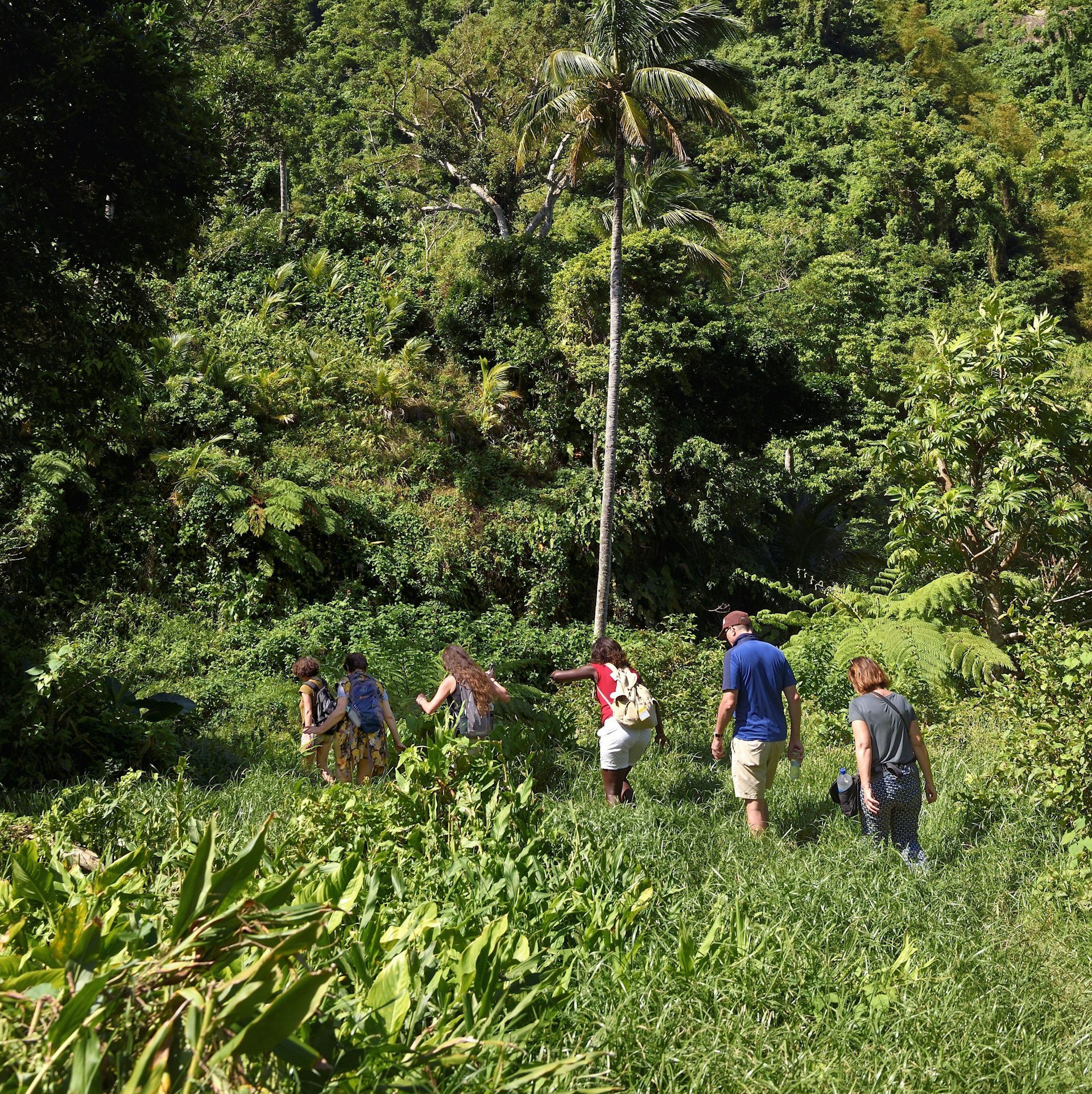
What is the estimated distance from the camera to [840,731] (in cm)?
915

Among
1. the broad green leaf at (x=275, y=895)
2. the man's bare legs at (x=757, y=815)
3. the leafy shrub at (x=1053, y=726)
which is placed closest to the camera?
the broad green leaf at (x=275, y=895)

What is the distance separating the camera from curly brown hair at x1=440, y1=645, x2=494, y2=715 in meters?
6.30

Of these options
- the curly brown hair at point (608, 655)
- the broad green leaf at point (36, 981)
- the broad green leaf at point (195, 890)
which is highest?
the broad green leaf at point (195, 890)

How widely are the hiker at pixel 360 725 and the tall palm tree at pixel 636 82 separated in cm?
942

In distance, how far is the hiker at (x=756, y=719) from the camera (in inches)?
218

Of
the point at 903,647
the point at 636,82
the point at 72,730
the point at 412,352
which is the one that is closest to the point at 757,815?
the point at 72,730

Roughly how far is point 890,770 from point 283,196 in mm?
23077

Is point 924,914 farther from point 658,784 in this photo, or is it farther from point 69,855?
point 69,855

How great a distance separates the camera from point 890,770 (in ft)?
16.7

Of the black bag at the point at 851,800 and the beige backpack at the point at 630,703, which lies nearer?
the black bag at the point at 851,800

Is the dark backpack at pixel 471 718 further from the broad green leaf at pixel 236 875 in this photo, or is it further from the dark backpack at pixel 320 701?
the broad green leaf at pixel 236 875

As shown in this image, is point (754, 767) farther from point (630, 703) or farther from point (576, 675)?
point (576, 675)

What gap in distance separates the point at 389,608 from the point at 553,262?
359 inches

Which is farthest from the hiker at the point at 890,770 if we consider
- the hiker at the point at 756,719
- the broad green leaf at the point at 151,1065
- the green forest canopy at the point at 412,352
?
the green forest canopy at the point at 412,352
